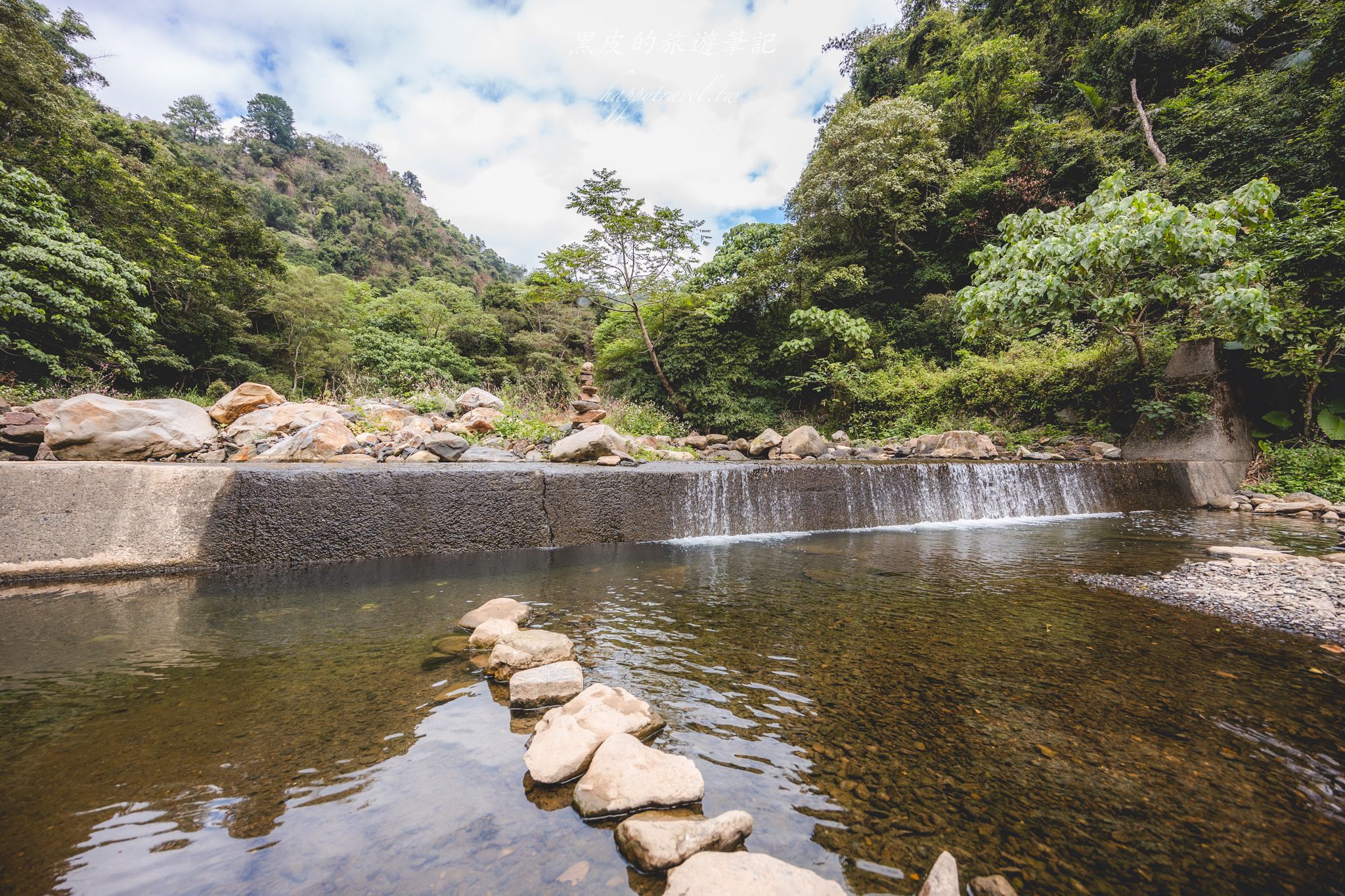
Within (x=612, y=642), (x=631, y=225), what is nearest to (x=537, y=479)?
(x=612, y=642)

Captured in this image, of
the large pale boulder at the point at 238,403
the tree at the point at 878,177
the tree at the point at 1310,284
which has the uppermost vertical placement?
the tree at the point at 878,177

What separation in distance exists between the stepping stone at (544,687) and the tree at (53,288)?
12.4 metres

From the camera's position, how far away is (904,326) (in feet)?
44.7

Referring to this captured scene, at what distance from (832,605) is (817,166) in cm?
1457

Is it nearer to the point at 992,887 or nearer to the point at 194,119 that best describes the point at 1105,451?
the point at 992,887

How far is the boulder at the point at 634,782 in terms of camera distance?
1.21 metres

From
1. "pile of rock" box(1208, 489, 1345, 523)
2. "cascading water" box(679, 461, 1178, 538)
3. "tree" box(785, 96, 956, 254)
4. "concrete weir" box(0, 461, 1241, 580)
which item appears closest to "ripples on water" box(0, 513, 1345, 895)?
"concrete weir" box(0, 461, 1241, 580)

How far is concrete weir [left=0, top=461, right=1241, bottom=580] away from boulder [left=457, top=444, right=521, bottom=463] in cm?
71

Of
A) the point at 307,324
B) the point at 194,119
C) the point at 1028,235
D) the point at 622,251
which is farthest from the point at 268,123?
the point at 1028,235

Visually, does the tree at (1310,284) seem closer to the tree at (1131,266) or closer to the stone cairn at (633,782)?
the tree at (1131,266)

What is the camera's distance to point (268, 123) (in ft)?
190

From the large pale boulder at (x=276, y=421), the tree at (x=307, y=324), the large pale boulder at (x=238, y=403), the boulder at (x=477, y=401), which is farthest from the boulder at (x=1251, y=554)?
the tree at (x=307, y=324)

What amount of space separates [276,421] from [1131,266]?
12079mm

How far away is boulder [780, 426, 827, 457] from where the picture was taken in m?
9.71
